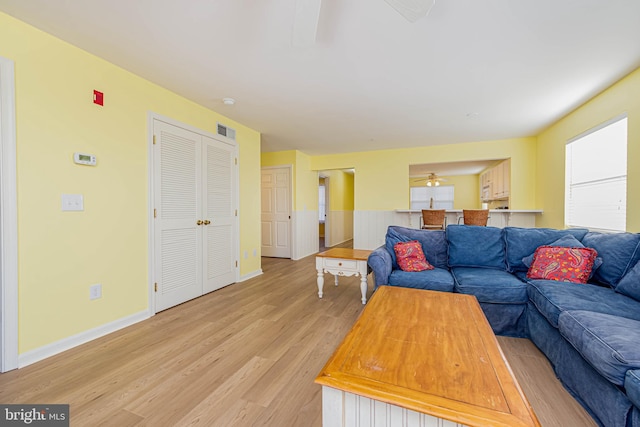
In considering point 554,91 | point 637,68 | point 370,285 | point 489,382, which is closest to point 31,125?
point 489,382

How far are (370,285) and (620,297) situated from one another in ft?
7.72

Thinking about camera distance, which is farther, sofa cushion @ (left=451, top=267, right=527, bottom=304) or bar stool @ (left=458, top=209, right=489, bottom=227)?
bar stool @ (left=458, top=209, right=489, bottom=227)

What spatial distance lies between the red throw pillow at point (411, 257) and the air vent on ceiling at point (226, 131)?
275 cm

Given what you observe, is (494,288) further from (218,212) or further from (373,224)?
(373,224)

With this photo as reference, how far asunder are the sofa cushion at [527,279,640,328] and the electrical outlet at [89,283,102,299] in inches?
140

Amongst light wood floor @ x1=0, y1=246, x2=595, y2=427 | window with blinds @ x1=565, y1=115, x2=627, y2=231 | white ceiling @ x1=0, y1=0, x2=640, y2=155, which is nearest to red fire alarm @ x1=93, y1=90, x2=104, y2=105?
white ceiling @ x1=0, y1=0, x2=640, y2=155

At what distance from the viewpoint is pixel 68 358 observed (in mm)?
1893

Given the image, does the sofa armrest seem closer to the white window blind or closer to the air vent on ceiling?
the air vent on ceiling

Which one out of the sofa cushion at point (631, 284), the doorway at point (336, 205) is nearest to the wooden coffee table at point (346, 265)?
the sofa cushion at point (631, 284)

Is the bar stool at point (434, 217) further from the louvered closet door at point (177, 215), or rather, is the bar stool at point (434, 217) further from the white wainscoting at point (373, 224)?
the louvered closet door at point (177, 215)

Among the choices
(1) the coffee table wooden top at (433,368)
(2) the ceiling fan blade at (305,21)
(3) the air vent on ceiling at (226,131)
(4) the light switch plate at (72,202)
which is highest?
(3) the air vent on ceiling at (226,131)

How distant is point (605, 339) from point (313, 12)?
88.5 inches

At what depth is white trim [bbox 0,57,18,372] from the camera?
5.65 ft

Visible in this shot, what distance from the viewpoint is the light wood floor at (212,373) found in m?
1.37
